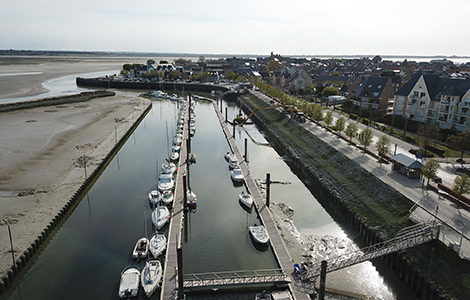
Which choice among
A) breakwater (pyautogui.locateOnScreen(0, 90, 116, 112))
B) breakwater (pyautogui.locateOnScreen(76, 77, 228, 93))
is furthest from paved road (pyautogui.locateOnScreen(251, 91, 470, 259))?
breakwater (pyautogui.locateOnScreen(76, 77, 228, 93))

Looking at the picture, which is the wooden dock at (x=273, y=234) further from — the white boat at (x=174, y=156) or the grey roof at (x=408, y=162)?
the grey roof at (x=408, y=162)

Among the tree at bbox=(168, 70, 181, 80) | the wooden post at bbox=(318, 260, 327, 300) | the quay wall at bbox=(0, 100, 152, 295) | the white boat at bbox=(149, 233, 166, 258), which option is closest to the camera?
the wooden post at bbox=(318, 260, 327, 300)

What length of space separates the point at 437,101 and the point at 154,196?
54.0 meters

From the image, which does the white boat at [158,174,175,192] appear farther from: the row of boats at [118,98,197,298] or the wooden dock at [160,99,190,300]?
the wooden dock at [160,99,190,300]

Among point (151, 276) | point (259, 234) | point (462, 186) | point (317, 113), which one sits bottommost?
point (151, 276)

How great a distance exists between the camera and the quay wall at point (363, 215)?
24.1 meters

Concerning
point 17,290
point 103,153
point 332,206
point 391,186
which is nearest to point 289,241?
point 332,206

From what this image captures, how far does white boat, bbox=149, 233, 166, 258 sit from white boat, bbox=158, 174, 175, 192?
423 inches

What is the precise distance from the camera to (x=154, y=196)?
38.2 metres

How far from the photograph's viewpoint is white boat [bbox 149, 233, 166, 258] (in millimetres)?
27948

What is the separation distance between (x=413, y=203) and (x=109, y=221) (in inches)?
1159

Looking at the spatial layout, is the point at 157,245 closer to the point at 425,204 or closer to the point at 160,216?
the point at 160,216

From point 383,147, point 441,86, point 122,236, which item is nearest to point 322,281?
point 122,236

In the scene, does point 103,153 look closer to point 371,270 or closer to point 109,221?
point 109,221
